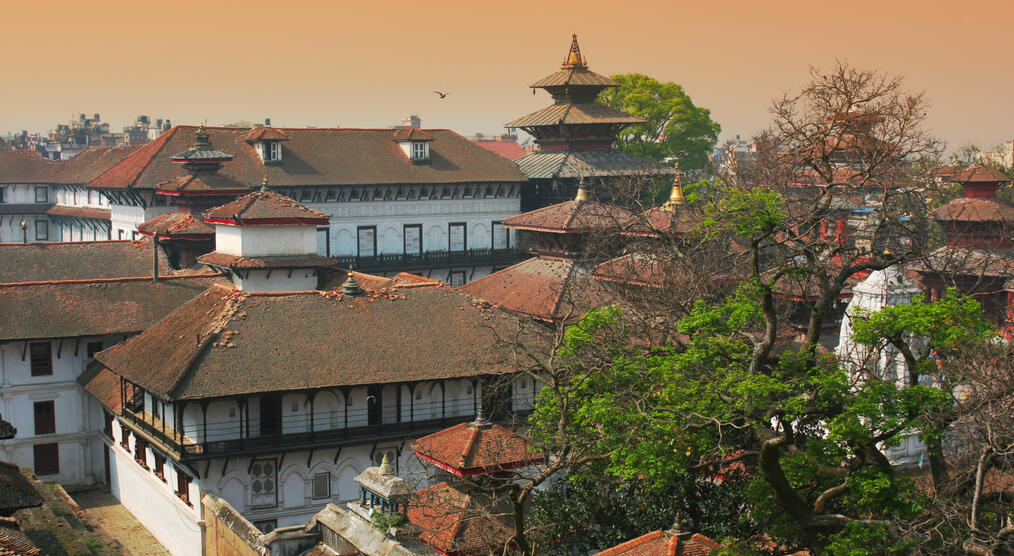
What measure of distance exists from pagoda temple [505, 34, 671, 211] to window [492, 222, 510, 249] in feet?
6.03

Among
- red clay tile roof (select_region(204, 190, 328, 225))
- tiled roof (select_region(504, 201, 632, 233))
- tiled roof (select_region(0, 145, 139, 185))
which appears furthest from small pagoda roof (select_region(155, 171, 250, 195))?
tiled roof (select_region(0, 145, 139, 185))

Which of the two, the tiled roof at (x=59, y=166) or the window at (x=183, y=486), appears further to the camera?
the tiled roof at (x=59, y=166)

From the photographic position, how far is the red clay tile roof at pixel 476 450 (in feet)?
83.5

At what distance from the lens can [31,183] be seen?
8875 cm

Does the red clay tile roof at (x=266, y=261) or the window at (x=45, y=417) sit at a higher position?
the red clay tile roof at (x=266, y=261)

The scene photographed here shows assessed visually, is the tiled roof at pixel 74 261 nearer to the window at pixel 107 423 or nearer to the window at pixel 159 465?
the window at pixel 107 423

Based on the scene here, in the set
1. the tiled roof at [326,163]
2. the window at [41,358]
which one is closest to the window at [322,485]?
the window at [41,358]

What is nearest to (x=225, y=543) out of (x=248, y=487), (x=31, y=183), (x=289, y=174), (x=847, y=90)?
(x=248, y=487)

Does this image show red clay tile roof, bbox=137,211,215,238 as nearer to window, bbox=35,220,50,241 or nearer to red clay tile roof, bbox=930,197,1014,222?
red clay tile roof, bbox=930,197,1014,222

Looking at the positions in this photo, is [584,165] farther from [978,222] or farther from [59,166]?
[59,166]

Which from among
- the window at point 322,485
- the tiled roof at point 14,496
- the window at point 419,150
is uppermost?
the window at point 419,150

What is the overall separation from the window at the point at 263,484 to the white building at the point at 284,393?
0.13ft

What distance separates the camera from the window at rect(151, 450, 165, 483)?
36.4 m

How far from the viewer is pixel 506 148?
110125 mm
